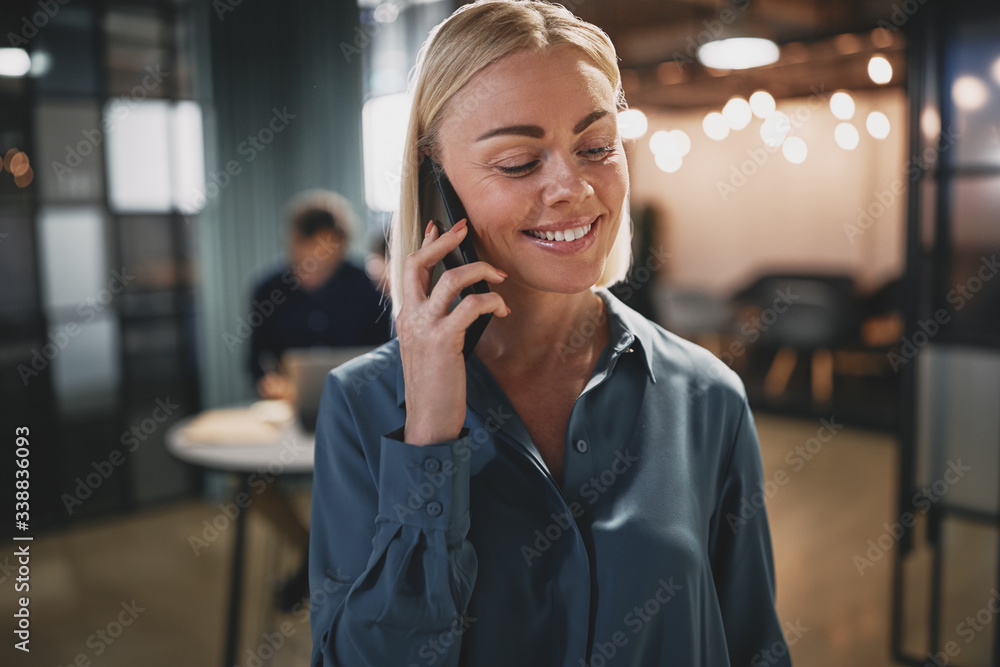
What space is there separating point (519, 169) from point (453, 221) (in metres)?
0.12

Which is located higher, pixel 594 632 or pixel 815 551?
pixel 594 632

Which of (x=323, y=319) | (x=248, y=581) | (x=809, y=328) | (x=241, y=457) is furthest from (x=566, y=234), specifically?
(x=809, y=328)

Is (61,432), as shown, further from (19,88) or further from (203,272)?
(19,88)

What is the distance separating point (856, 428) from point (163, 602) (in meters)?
5.42

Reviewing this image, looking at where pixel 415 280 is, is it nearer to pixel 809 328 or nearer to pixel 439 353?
pixel 439 353

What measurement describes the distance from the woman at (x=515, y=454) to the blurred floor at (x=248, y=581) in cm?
237

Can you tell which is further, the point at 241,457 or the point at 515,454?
the point at 241,457

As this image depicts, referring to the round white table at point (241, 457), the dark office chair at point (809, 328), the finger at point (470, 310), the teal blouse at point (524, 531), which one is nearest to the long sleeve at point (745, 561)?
the teal blouse at point (524, 531)

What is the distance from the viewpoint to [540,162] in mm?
949

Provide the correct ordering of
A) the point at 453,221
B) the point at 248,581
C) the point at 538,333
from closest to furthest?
the point at 453,221 < the point at 538,333 < the point at 248,581

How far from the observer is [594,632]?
97cm

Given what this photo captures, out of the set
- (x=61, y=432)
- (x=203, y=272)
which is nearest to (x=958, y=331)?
(x=203, y=272)

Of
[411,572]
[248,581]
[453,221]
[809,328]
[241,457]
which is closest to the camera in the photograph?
[411,572]

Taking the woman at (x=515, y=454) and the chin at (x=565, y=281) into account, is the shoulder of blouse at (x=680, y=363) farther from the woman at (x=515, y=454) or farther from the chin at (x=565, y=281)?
the chin at (x=565, y=281)
